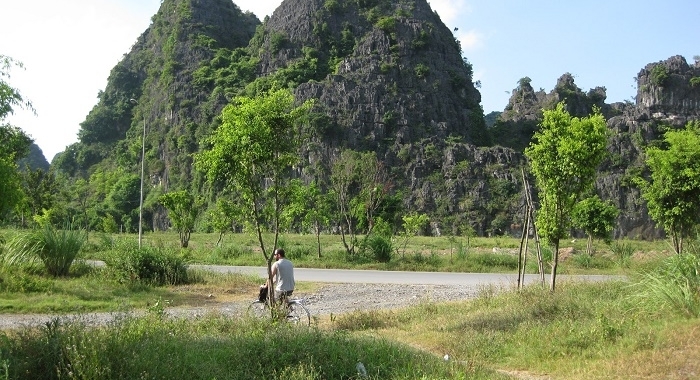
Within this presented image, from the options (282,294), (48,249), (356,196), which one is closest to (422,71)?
(356,196)

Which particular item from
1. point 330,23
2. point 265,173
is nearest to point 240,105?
point 265,173

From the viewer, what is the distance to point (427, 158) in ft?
237

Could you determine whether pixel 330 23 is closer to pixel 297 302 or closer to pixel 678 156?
pixel 678 156

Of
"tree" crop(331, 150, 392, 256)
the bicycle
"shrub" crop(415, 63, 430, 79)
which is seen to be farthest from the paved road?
"shrub" crop(415, 63, 430, 79)

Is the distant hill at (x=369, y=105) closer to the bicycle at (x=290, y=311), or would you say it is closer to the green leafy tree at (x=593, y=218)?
the green leafy tree at (x=593, y=218)

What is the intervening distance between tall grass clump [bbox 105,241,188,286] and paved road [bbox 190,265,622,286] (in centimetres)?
241

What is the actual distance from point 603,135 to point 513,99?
89.4 m

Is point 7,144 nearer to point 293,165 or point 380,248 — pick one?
point 293,165

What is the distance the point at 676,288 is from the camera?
8758 millimetres

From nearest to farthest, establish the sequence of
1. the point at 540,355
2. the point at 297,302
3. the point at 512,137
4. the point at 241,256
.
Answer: the point at 540,355, the point at 297,302, the point at 241,256, the point at 512,137

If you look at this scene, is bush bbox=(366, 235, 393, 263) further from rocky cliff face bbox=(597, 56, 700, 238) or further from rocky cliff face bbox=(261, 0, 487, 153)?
rocky cliff face bbox=(261, 0, 487, 153)

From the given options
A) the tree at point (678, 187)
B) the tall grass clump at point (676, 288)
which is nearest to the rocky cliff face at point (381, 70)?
the tree at point (678, 187)

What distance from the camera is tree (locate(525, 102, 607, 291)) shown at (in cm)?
1280

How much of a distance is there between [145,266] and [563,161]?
11.4 m
